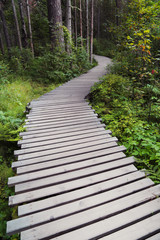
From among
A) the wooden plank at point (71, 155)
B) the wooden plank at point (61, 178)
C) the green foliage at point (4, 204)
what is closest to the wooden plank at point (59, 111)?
the green foliage at point (4, 204)

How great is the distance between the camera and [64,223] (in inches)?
74.6

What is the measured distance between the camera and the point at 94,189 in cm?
235

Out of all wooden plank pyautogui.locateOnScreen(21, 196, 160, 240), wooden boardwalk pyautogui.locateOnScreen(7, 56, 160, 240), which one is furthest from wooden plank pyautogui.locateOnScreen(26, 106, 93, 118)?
wooden plank pyautogui.locateOnScreen(21, 196, 160, 240)

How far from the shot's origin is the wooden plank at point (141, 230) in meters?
1.77

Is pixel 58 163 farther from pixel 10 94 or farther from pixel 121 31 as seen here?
pixel 121 31

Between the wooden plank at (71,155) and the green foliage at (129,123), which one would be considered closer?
the wooden plank at (71,155)

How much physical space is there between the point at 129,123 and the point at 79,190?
8.28 ft

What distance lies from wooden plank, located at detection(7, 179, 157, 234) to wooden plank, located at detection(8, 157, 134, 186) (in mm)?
620

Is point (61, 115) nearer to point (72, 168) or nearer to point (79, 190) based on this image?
point (72, 168)

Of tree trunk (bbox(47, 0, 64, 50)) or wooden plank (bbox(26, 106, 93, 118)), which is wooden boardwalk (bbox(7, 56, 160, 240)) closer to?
wooden plank (bbox(26, 106, 93, 118))

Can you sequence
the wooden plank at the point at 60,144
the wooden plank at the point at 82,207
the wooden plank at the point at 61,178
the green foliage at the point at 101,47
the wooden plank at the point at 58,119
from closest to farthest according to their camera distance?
1. the wooden plank at the point at 82,207
2. the wooden plank at the point at 61,178
3. the wooden plank at the point at 60,144
4. the wooden plank at the point at 58,119
5. the green foliage at the point at 101,47

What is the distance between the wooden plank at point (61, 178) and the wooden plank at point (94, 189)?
11 cm

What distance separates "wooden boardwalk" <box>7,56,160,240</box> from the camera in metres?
1.84

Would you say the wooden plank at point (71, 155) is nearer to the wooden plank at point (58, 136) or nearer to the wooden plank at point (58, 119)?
the wooden plank at point (58, 136)
